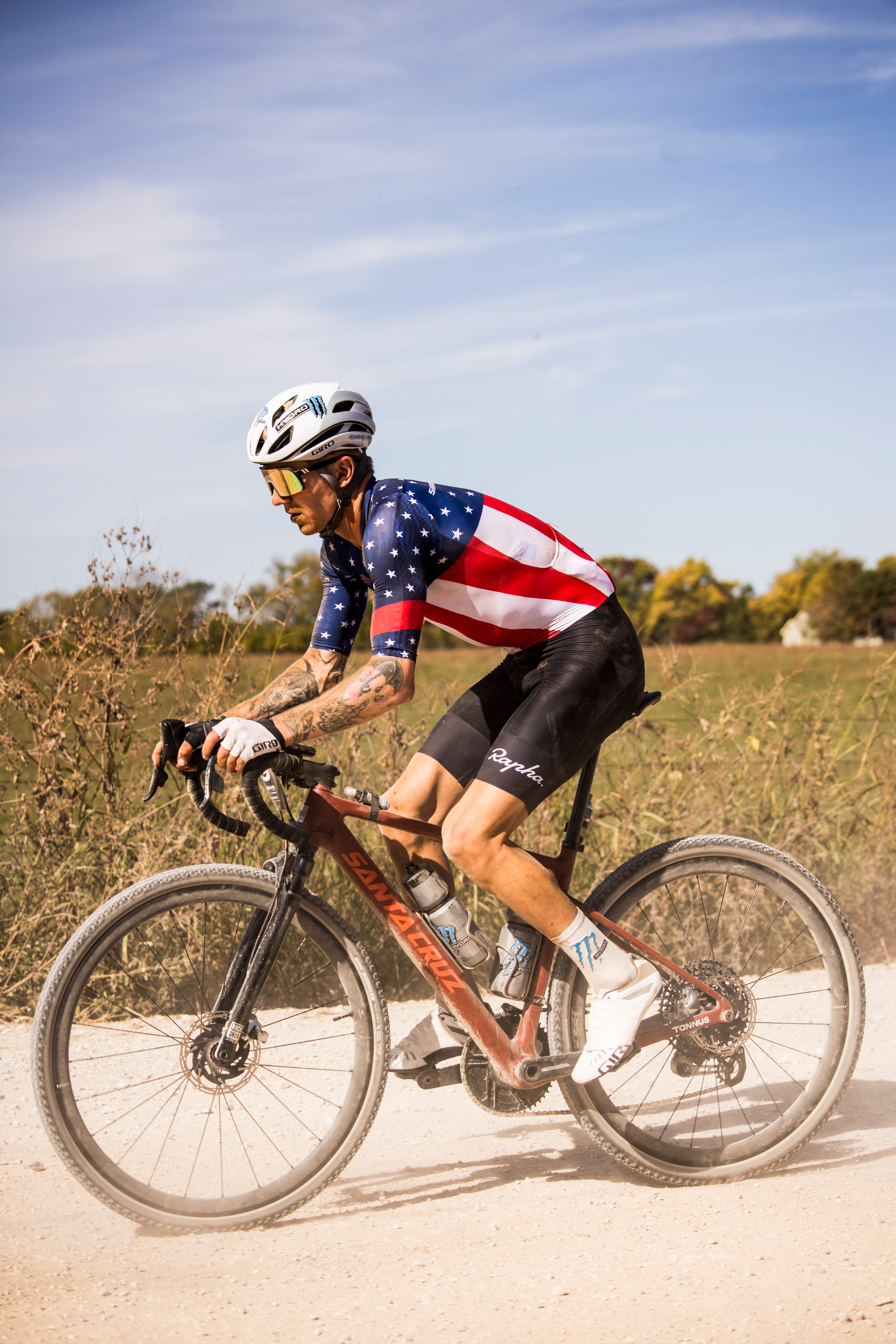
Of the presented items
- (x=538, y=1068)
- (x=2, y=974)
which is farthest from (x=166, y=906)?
(x=2, y=974)

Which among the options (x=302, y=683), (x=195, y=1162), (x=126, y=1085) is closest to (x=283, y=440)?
(x=302, y=683)

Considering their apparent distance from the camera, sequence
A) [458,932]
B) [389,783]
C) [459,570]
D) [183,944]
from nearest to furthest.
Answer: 1. [459,570]
2. [458,932]
3. [183,944]
4. [389,783]

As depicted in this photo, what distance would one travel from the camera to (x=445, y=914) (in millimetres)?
3348

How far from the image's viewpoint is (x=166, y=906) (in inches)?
122

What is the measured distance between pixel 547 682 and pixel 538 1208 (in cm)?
157

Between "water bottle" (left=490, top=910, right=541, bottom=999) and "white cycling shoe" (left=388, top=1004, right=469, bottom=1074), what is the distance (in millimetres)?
173

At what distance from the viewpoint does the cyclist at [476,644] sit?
10.0 ft

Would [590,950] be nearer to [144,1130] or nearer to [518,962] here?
[518,962]

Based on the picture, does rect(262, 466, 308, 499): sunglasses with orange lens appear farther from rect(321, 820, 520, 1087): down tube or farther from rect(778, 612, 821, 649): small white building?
rect(778, 612, 821, 649): small white building

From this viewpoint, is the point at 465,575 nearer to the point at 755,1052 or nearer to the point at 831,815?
the point at 755,1052

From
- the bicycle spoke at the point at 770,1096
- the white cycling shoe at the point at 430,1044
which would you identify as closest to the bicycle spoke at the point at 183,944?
the white cycling shoe at the point at 430,1044

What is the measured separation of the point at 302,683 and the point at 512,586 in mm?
762

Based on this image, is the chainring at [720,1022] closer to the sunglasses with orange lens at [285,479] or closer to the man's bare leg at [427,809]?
the man's bare leg at [427,809]

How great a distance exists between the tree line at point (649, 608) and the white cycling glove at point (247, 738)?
3.23ft
